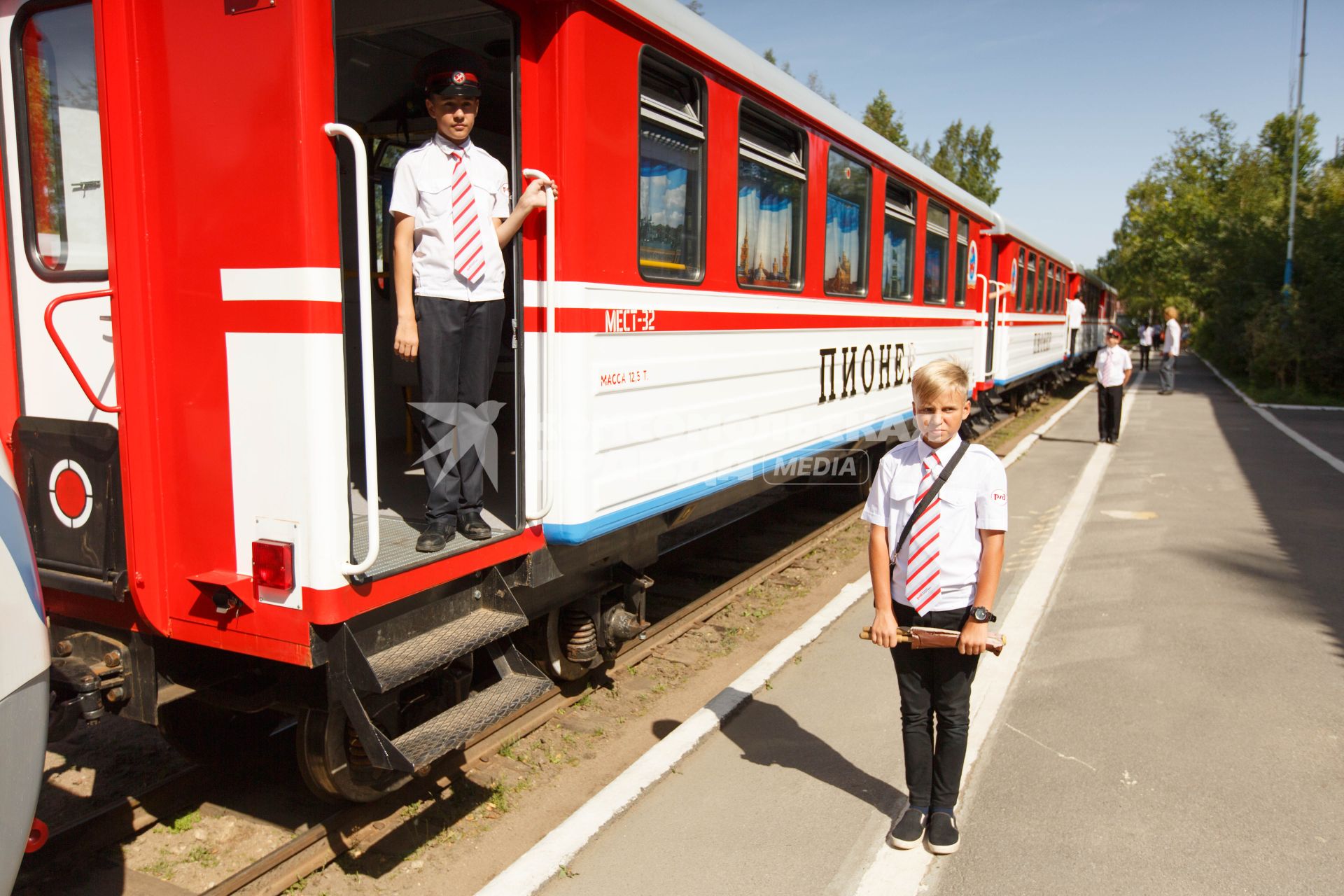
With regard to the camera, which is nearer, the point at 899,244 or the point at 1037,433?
the point at 899,244

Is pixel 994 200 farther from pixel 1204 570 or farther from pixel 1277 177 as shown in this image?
pixel 1204 570

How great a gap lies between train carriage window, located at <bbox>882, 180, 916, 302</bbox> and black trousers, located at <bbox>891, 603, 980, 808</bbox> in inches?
189

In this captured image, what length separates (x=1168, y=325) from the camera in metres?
20.7

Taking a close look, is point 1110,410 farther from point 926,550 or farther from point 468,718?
point 468,718

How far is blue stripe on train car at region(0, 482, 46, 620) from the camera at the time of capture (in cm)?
215

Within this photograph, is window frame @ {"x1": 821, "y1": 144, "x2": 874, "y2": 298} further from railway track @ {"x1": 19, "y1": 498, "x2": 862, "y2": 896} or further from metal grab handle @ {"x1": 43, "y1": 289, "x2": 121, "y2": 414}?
metal grab handle @ {"x1": 43, "y1": 289, "x2": 121, "y2": 414}

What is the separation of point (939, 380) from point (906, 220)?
544 centimetres

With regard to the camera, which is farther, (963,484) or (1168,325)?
(1168,325)

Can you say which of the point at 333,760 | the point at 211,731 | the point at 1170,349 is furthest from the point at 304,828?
the point at 1170,349

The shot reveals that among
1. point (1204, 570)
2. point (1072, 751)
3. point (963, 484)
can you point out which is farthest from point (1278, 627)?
point (963, 484)

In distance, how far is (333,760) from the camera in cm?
349

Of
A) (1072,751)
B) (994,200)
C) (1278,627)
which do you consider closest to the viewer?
(1072,751)

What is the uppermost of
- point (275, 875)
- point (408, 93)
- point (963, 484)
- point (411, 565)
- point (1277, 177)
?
point (1277, 177)

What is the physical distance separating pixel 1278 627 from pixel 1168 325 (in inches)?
662
